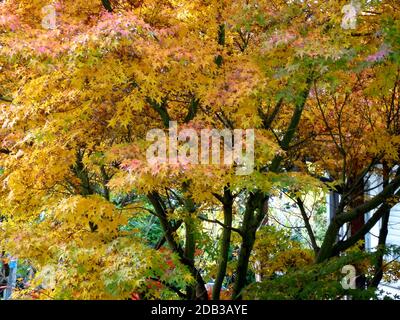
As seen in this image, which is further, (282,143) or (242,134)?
(282,143)

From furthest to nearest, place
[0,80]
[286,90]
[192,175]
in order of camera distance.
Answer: [0,80] < [286,90] < [192,175]

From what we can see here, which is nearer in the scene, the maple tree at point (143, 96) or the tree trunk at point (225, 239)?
the maple tree at point (143, 96)

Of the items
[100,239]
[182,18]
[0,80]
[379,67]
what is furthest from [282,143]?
[0,80]

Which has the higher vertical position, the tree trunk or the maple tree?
the maple tree

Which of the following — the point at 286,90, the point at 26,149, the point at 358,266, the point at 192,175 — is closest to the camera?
the point at 192,175

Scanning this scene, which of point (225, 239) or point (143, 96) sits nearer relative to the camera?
point (143, 96)

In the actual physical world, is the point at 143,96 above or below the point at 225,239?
above

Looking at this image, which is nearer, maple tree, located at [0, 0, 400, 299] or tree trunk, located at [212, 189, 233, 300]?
maple tree, located at [0, 0, 400, 299]

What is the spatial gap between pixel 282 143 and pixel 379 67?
1.25m

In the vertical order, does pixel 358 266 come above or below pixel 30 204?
below

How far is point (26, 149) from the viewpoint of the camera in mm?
5402

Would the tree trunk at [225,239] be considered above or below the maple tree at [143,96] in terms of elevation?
below
